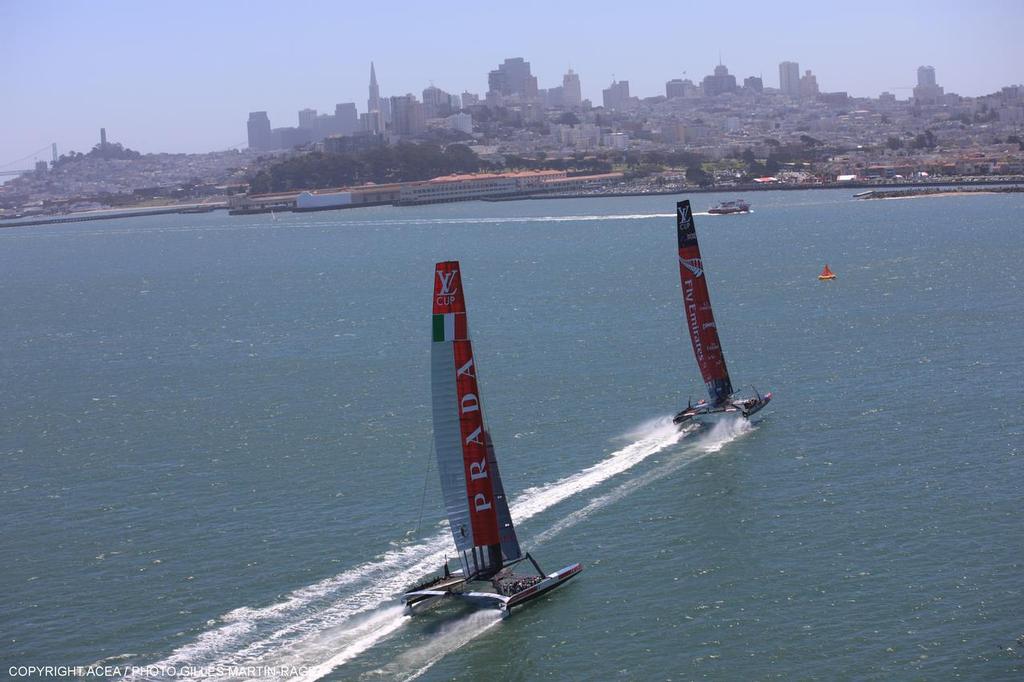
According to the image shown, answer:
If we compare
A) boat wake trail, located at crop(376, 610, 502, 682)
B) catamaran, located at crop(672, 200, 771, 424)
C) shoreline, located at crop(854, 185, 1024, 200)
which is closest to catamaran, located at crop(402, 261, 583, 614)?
→ boat wake trail, located at crop(376, 610, 502, 682)

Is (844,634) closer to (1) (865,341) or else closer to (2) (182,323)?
(1) (865,341)

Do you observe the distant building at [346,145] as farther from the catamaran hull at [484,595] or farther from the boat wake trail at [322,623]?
the catamaran hull at [484,595]

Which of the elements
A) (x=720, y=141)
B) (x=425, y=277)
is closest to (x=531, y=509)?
(x=425, y=277)

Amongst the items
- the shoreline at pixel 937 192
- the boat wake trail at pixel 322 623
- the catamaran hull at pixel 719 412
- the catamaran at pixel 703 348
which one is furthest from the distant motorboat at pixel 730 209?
the boat wake trail at pixel 322 623

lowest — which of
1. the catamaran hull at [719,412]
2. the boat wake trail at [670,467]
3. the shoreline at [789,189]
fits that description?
the boat wake trail at [670,467]

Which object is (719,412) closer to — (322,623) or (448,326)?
(448,326)
